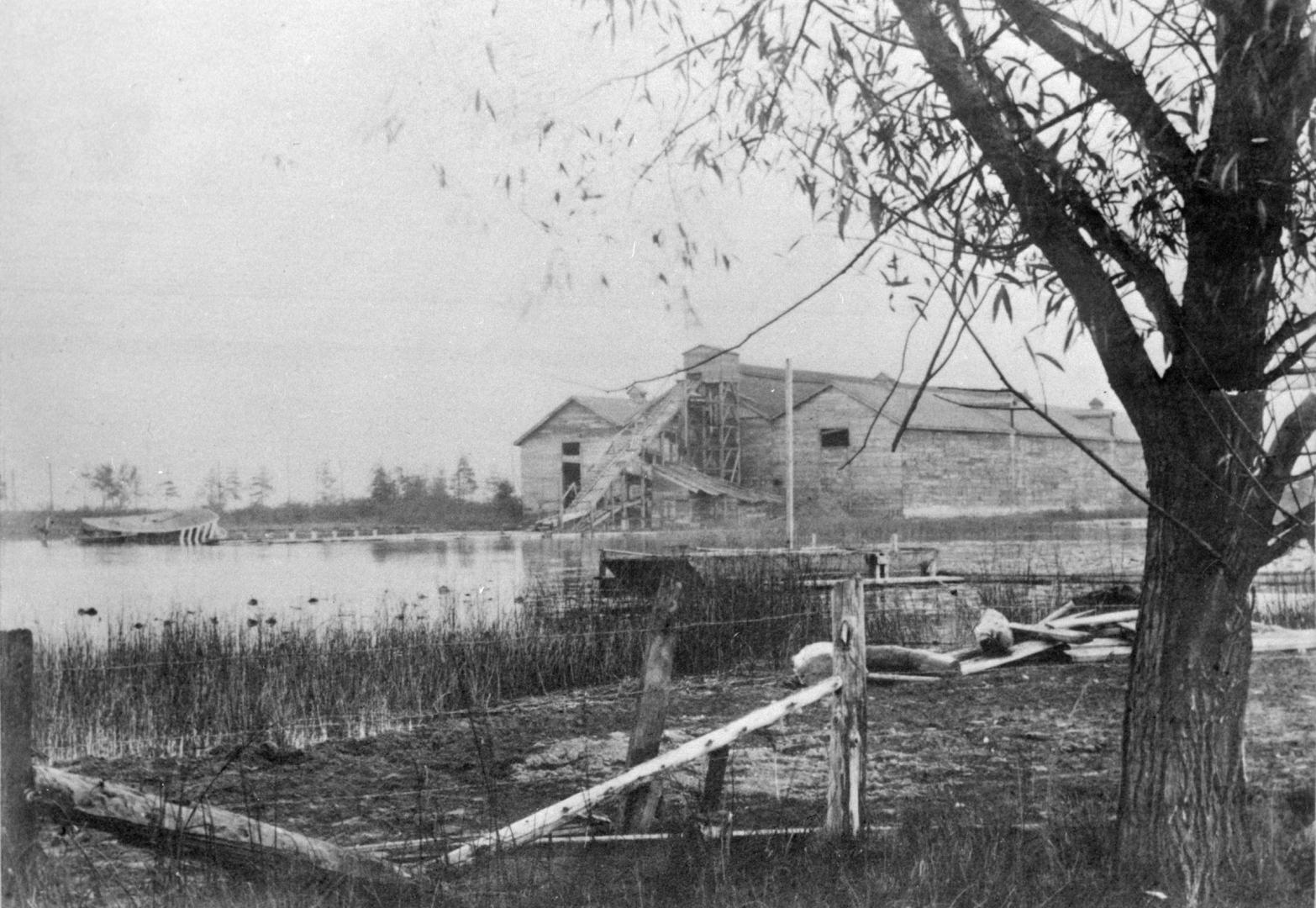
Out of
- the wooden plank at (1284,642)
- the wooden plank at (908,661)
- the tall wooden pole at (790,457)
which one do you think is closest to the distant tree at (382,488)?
the tall wooden pole at (790,457)

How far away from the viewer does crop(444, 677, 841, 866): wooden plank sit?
141 inches

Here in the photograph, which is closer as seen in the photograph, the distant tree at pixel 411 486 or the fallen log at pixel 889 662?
the fallen log at pixel 889 662

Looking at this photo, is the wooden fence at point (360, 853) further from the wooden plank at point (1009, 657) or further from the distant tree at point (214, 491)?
the wooden plank at point (1009, 657)

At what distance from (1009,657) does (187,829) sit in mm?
7594

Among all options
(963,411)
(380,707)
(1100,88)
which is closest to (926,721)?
(380,707)

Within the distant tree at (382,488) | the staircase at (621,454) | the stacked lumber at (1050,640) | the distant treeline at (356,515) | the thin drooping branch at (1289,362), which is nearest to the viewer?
the thin drooping branch at (1289,362)

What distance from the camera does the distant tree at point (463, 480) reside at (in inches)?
595

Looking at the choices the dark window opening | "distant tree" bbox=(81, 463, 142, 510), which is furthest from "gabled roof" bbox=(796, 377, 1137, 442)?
"distant tree" bbox=(81, 463, 142, 510)

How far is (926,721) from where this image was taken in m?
7.52

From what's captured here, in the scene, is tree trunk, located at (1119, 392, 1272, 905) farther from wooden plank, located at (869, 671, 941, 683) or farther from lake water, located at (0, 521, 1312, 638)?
lake water, located at (0, 521, 1312, 638)

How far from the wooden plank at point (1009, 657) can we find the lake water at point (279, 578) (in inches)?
188

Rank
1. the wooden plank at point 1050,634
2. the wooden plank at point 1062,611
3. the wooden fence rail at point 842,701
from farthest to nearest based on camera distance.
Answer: the wooden plank at point 1062,611, the wooden plank at point 1050,634, the wooden fence rail at point 842,701

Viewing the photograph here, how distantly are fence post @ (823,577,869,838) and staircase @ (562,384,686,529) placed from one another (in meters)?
14.8

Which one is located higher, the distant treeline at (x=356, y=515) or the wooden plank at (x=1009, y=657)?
the distant treeline at (x=356, y=515)
